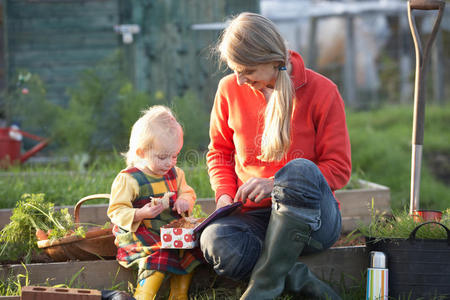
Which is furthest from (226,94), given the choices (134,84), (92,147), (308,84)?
(134,84)

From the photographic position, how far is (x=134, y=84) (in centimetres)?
666

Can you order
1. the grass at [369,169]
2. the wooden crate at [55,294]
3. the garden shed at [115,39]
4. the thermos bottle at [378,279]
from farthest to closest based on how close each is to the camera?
1. the garden shed at [115,39]
2. the grass at [369,169]
3. the thermos bottle at [378,279]
4. the wooden crate at [55,294]

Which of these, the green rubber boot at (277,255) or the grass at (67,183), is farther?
the grass at (67,183)

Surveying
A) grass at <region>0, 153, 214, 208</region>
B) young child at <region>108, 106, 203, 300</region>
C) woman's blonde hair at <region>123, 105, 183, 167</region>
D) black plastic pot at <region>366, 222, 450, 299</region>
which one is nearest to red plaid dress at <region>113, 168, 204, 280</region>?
young child at <region>108, 106, 203, 300</region>

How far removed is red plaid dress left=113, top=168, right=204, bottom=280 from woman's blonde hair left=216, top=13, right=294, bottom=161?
1.57 ft

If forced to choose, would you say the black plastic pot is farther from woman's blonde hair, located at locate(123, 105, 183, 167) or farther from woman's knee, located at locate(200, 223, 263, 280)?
woman's blonde hair, located at locate(123, 105, 183, 167)

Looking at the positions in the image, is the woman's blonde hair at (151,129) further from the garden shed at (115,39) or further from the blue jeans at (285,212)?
the garden shed at (115,39)

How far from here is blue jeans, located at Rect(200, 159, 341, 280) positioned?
6.97ft

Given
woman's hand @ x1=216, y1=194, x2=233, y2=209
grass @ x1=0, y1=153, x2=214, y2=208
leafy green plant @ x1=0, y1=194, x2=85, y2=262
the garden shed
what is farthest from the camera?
the garden shed

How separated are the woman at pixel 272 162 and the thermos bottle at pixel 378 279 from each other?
17cm

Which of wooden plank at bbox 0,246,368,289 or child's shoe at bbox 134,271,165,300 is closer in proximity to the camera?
child's shoe at bbox 134,271,165,300

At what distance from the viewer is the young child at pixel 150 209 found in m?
2.33

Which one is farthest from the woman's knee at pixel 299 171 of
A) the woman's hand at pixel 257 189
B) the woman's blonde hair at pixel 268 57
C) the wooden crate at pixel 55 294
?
the wooden crate at pixel 55 294

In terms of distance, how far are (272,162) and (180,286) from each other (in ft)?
2.19
